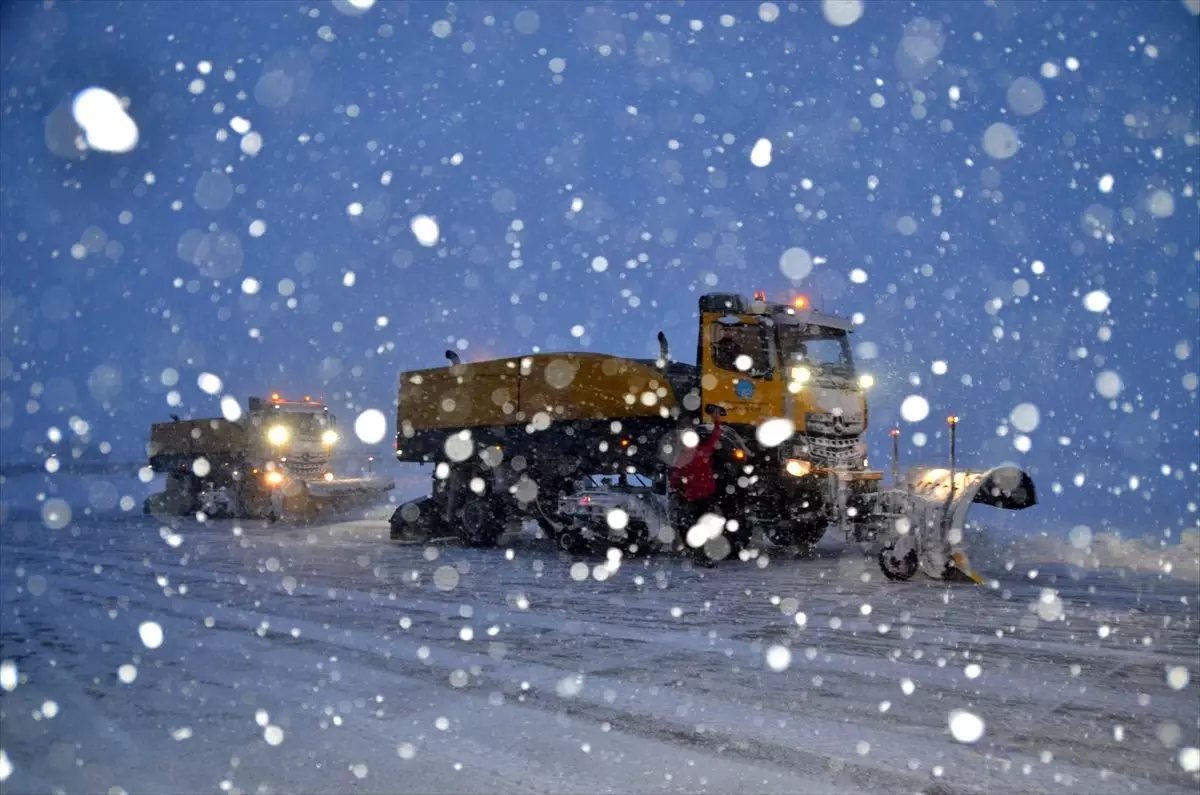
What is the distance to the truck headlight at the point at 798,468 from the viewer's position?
10.0 meters

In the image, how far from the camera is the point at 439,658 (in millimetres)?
5434

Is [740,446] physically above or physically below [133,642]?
above

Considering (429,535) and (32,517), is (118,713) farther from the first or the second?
(32,517)

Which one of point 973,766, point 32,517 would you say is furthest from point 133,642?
point 32,517

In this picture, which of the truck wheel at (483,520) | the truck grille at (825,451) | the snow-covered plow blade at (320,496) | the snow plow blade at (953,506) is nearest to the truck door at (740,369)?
the truck grille at (825,451)

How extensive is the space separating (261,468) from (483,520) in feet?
33.3

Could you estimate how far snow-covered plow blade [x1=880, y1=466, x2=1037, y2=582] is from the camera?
28.1 feet

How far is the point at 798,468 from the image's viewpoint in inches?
395

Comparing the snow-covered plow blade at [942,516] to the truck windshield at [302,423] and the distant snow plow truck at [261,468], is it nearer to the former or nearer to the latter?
the distant snow plow truck at [261,468]

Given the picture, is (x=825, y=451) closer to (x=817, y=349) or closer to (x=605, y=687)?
(x=817, y=349)

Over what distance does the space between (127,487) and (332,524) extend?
2711cm

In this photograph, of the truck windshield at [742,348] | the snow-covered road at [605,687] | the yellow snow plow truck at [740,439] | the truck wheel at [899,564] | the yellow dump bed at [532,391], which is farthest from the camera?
the yellow dump bed at [532,391]

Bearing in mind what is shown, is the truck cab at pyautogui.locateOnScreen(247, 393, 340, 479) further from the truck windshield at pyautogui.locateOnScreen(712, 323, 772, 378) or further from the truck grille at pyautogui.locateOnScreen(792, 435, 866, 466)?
the truck grille at pyautogui.locateOnScreen(792, 435, 866, 466)

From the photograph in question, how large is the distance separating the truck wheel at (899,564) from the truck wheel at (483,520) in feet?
21.9
